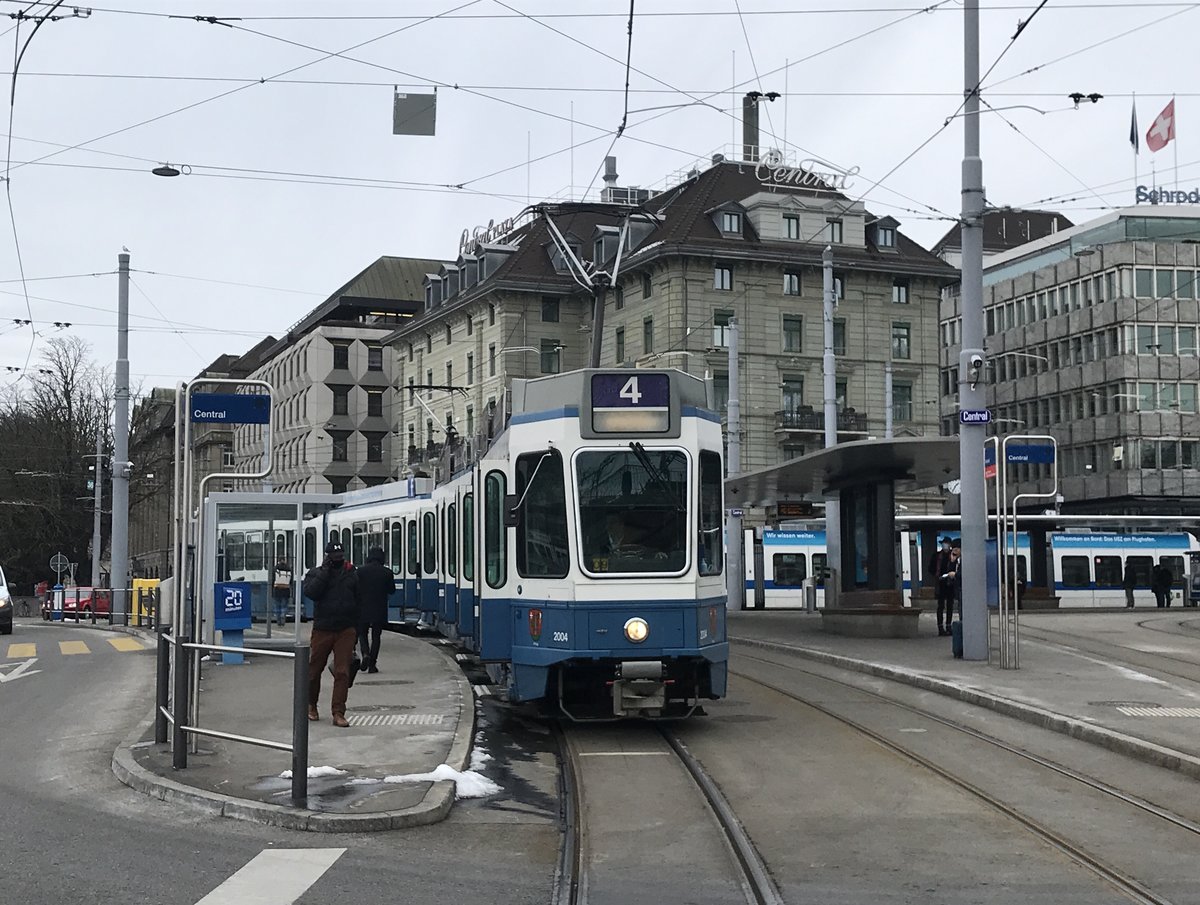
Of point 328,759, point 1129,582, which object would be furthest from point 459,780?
point 1129,582

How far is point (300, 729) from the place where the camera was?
33.2ft

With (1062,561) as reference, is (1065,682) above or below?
below

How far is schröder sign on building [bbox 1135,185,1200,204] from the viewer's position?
244ft

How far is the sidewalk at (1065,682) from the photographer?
13.7m

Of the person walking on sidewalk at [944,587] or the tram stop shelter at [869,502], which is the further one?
the person walking on sidewalk at [944,587]

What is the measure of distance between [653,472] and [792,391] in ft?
172

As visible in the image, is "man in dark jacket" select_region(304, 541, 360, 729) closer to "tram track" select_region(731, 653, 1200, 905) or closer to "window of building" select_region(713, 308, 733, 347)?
"tram track" select_region(731, 653, 1200, 905)

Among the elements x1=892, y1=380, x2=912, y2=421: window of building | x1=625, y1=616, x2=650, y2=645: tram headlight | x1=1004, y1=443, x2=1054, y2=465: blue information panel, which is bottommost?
x1=625, y1=616, x2=650, y2=645: tram headlight

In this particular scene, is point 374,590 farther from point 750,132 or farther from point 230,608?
point 750,132

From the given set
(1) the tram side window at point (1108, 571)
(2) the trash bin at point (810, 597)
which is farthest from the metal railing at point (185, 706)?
(1) the tram side window at point (1108, 571)

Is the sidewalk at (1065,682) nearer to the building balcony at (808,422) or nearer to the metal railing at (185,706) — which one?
the metal railing at (185,706)

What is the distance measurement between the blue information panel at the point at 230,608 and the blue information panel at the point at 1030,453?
10.8m

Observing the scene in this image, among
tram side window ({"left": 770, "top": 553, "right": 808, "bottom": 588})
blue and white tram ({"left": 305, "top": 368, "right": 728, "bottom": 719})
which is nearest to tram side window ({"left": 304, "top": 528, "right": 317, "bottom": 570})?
tram side window ({"left": 770, "top": 553, "right": 808, "bottom": 588})

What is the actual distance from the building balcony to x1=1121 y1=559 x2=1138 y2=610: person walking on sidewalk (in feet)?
59.7
